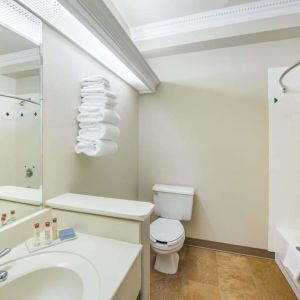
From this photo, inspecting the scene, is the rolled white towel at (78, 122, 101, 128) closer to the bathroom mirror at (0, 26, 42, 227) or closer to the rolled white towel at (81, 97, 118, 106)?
the rolled white towel at (81, 97, 118, 106)

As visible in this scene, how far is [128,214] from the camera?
0.88 metres

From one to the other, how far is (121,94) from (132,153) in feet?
2.33

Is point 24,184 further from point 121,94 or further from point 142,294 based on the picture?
point 121,94

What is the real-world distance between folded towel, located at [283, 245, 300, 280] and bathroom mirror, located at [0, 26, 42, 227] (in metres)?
1.93

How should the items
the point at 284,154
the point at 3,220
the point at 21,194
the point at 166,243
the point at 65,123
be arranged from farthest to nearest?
the point at 284,154
the point at 166,243
the point at 65,123
the point at 21,194
the point at 3,220

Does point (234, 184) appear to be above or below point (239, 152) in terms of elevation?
below

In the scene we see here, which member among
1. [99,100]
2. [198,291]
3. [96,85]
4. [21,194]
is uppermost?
[96,85]

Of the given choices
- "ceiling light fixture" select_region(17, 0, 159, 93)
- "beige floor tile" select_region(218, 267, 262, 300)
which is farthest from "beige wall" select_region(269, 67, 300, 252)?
"ceiling light fixture" select_region(17, 0, 159, 93)

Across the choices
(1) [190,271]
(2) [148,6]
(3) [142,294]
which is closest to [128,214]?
(3) [142,294]

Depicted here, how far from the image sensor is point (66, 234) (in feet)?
3.06

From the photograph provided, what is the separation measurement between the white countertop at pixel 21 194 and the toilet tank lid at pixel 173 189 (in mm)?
1306

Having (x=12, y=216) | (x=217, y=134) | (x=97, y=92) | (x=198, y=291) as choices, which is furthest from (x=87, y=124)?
(x=198, y=291)

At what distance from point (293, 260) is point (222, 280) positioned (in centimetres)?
61

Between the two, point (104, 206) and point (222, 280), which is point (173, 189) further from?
point (104, 206)
